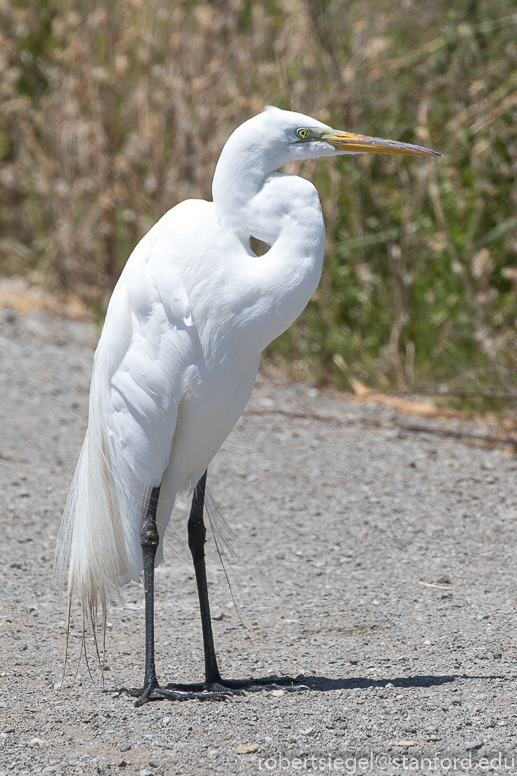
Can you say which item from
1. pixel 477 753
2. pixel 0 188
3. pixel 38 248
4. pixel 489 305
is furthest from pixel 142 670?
pixel 0 188

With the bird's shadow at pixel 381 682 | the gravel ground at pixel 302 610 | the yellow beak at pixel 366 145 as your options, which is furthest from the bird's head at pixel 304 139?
the bird's shadow at pixel 381 682

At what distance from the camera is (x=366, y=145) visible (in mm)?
2508

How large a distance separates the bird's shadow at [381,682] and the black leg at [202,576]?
265 millimetres

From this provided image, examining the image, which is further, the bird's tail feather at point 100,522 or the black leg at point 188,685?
the bird's tail feather at point 100,522

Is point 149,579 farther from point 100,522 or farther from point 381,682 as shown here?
point 381,682

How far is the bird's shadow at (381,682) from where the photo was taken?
2578 millimetres

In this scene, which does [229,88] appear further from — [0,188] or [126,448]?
[126,448]

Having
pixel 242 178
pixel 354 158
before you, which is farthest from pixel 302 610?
pixel 354 158

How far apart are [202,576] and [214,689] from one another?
1.07ft

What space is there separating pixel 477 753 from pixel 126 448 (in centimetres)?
124

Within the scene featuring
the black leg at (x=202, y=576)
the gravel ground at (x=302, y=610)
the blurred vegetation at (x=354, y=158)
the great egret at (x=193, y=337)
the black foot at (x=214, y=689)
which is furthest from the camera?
the blurred vegetation at (x=354, y=158)

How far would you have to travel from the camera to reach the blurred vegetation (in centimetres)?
555

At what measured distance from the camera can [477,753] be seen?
2.16m

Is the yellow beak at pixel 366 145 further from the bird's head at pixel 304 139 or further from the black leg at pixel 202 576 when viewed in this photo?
the black leg at pixel 202 576
